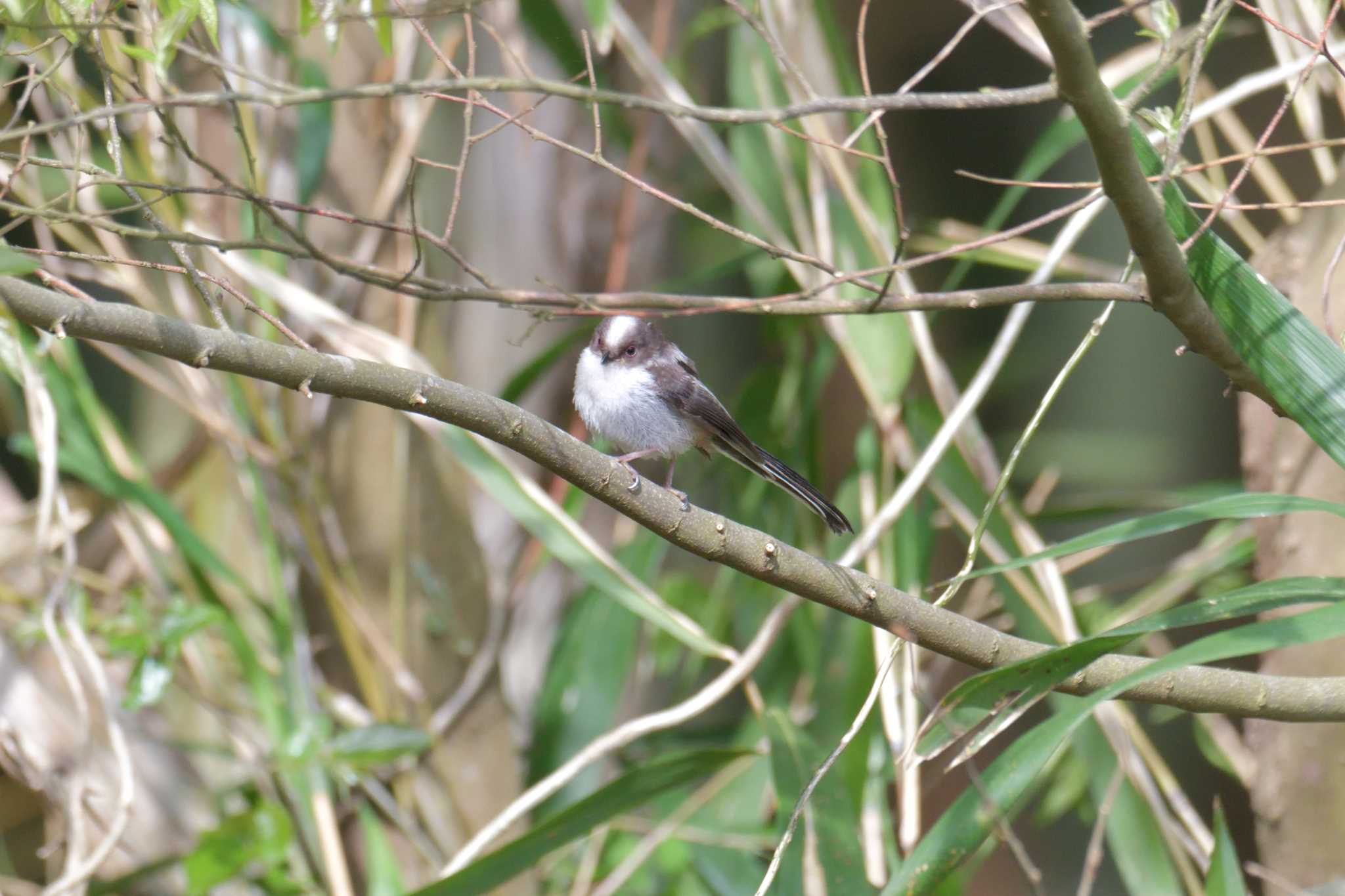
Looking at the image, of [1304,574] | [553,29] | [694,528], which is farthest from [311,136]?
[1304,574]

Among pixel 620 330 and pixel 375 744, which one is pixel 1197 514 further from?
pixel 375 744

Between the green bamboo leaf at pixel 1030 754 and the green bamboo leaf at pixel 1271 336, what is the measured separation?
0.90 feet

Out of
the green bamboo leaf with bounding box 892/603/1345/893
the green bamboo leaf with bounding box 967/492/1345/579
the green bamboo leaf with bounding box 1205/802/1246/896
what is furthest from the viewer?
the green bamboo leaf with bounding box 1205/802/1246/896

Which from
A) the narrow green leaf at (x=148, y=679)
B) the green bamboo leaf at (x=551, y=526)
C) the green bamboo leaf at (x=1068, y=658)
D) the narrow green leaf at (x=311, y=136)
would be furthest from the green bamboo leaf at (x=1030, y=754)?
the narrow green leaf at (x=311, y=136)

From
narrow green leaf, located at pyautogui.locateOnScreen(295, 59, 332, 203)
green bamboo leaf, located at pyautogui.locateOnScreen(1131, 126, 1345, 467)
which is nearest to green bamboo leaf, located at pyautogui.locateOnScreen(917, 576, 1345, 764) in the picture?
green bamboo leaf, located at pyautogui.locateOnScreen(1131, 126, 1345, 467)

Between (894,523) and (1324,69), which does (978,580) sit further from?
(1324,69)

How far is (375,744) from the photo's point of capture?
2648 mm

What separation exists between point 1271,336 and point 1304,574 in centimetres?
113

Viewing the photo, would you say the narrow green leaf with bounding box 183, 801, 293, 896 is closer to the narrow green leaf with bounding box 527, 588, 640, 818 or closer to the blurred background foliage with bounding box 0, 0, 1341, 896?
the blurred background foliage with bounding box 0, 0, 1341, 896

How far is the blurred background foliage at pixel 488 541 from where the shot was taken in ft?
8.24

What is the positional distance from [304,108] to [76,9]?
1.65 m

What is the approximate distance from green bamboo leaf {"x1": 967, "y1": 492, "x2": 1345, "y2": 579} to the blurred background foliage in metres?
0.95

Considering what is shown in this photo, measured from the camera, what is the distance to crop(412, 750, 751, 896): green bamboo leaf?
2.13 meters

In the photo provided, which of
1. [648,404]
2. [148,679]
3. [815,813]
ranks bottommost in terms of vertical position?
[815,813]
